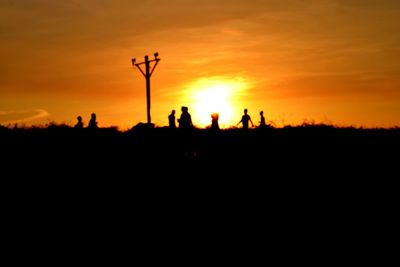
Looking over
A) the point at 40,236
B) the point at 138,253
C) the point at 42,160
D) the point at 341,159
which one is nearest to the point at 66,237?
the point at 40,236

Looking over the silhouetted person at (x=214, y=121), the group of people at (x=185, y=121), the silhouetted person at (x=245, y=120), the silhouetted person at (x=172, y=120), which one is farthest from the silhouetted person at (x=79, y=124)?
the silhouetted person at (x=245, y=120)

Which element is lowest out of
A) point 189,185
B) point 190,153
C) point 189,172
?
point 189,185

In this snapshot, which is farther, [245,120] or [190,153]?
[245,120]

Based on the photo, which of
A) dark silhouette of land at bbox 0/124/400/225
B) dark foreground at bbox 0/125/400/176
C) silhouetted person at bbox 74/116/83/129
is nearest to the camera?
dark silhouette of land at bbox 0/124/400/225

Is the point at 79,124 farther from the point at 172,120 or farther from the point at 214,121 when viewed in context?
the point at 214,121

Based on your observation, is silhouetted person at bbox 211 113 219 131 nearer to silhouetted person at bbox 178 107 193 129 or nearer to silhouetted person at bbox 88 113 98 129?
silhouetted person at bbox 178 107 193 129

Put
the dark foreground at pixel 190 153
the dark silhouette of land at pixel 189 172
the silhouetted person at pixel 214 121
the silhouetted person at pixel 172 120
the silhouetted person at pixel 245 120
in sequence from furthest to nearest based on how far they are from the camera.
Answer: the silhouetted person at pixel 245 120
the silhouetted person at pixel 214 121
the silhouetted person at pixel 172 120
the dark foreground at pixel 190 153
the dark silhouette of land at pixel 189 172

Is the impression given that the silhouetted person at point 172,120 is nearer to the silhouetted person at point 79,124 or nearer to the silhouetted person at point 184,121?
the silhouetted person at point 184,121

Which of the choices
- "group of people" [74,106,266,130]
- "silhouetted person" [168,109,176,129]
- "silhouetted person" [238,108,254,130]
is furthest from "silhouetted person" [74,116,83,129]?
"silhouetted person" [238,108,254,130]

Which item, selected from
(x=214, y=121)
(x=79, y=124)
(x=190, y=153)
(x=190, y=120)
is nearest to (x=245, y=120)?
(x=214, y=121)

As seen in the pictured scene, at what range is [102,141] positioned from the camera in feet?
71.6

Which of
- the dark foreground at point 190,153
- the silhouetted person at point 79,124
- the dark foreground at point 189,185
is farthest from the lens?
the silhouetted person at point 79,124

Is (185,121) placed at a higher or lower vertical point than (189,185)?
higher

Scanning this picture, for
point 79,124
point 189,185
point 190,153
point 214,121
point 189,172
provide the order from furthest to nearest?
1. point 214,121
2. point 79,124
3. point 190,153
4. point 189,172
5. point 189,185
